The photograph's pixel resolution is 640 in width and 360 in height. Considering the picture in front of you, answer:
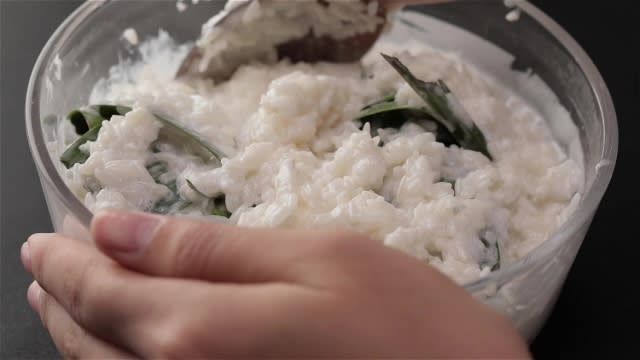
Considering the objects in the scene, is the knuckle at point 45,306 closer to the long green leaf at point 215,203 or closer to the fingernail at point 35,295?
the fingernail at point 35,295

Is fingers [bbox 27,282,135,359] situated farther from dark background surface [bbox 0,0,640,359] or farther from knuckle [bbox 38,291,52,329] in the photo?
dark background surface [bbox 0,0,640,359]

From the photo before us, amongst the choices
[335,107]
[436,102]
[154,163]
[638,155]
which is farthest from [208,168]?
[638,155]

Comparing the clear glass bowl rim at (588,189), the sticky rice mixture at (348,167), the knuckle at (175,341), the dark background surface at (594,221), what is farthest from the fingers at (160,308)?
the dark background surface at (594,221)

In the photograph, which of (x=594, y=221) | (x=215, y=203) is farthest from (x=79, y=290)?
(x=594, y=221)

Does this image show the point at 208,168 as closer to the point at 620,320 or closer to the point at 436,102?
the point at 436,102

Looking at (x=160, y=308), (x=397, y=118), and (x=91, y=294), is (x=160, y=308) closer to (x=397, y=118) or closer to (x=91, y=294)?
(x=91, y=294)

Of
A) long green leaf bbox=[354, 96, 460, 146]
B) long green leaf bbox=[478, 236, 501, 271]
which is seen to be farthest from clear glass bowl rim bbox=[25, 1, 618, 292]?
long green leaf bbox=[354, 96, 460, 146]
